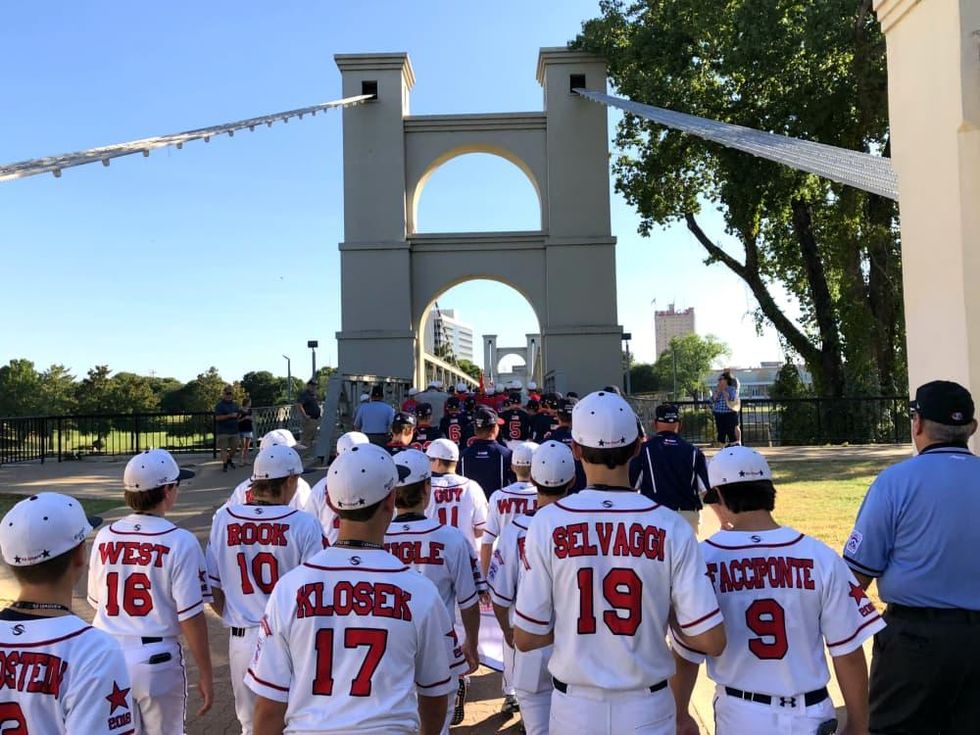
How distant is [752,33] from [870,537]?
67.0ft

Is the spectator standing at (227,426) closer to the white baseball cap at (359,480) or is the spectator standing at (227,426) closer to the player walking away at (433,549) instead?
the player walking away at (433,549)

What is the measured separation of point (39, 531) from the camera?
230 cm

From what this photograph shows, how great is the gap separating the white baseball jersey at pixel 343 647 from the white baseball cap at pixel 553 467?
188cm

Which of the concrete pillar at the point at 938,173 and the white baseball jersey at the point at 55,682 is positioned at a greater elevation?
the concrete pillar at the point at 938,173

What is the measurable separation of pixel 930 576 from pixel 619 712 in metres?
1.56

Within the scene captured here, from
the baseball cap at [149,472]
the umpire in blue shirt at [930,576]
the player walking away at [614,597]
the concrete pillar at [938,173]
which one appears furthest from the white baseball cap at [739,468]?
the concrete pillar at [938,173]

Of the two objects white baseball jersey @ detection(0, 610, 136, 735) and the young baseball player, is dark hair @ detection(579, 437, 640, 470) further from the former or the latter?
white baseball jersey @ detection(0, 610, 136, 735)

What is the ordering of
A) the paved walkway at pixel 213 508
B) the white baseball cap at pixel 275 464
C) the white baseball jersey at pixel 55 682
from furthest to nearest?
the paved walkway at pixel 213 508
the white baseball cap at pixel 275 464
the white baseball jersey at pixel 55 682

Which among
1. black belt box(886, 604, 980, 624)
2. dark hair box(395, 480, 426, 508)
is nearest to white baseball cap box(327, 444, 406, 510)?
dark hair box(395, 480, 426, 508)

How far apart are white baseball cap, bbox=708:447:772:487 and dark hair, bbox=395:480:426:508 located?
5.07 feet

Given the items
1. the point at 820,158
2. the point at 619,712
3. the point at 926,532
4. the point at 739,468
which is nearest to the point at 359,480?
the point at 619,712

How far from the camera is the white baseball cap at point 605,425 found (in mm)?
2744

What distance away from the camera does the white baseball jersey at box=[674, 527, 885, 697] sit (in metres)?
2.74

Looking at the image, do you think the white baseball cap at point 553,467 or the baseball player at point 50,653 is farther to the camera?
the white baseball cap at point 553,467
